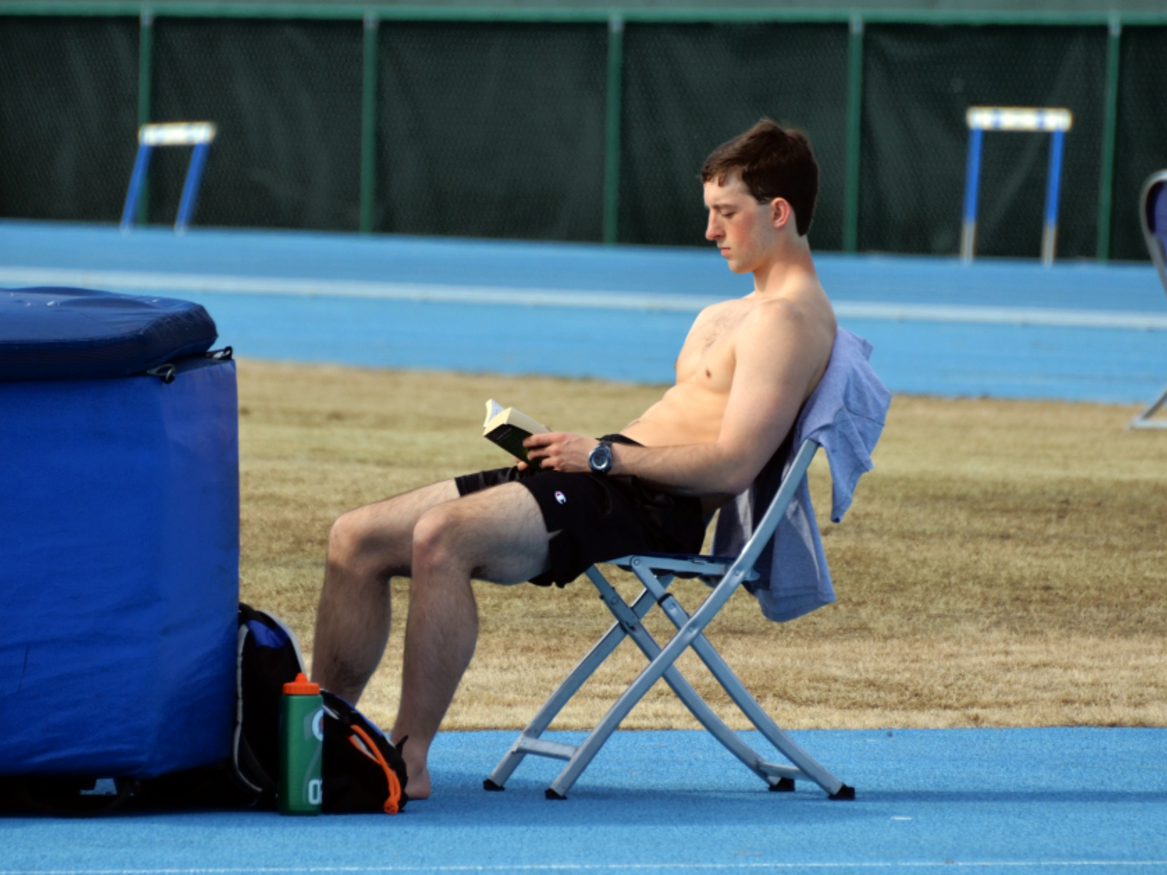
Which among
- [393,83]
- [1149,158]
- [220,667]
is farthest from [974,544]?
Answer: [393,83]

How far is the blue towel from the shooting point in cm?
369

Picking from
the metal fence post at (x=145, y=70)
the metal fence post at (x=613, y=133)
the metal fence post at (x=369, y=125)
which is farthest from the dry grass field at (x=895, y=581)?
the metal fence post at (x=145, y=70)

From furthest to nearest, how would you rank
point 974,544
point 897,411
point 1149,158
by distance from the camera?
point 1149,158 < point 897,411 < point 974,544

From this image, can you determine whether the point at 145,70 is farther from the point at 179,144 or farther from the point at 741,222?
the point at 741,222

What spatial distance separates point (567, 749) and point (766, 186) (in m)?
1.21

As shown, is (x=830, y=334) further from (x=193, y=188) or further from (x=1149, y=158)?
(x=193, y=188)

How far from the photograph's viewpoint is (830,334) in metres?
3.78

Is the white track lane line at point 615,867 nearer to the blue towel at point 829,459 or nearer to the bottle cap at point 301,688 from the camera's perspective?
the bottle cap at point 301,688

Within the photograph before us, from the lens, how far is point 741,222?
3832mm

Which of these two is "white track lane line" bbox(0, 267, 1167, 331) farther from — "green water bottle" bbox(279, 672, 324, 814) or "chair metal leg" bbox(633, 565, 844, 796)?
"green water bottle" bbox(279, 672, 324, 814)

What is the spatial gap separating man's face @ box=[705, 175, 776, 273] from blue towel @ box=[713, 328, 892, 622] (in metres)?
0.24

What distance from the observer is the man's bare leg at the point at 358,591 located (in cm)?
378

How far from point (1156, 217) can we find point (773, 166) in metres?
7.14

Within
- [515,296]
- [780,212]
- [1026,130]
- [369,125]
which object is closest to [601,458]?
[780,212]
